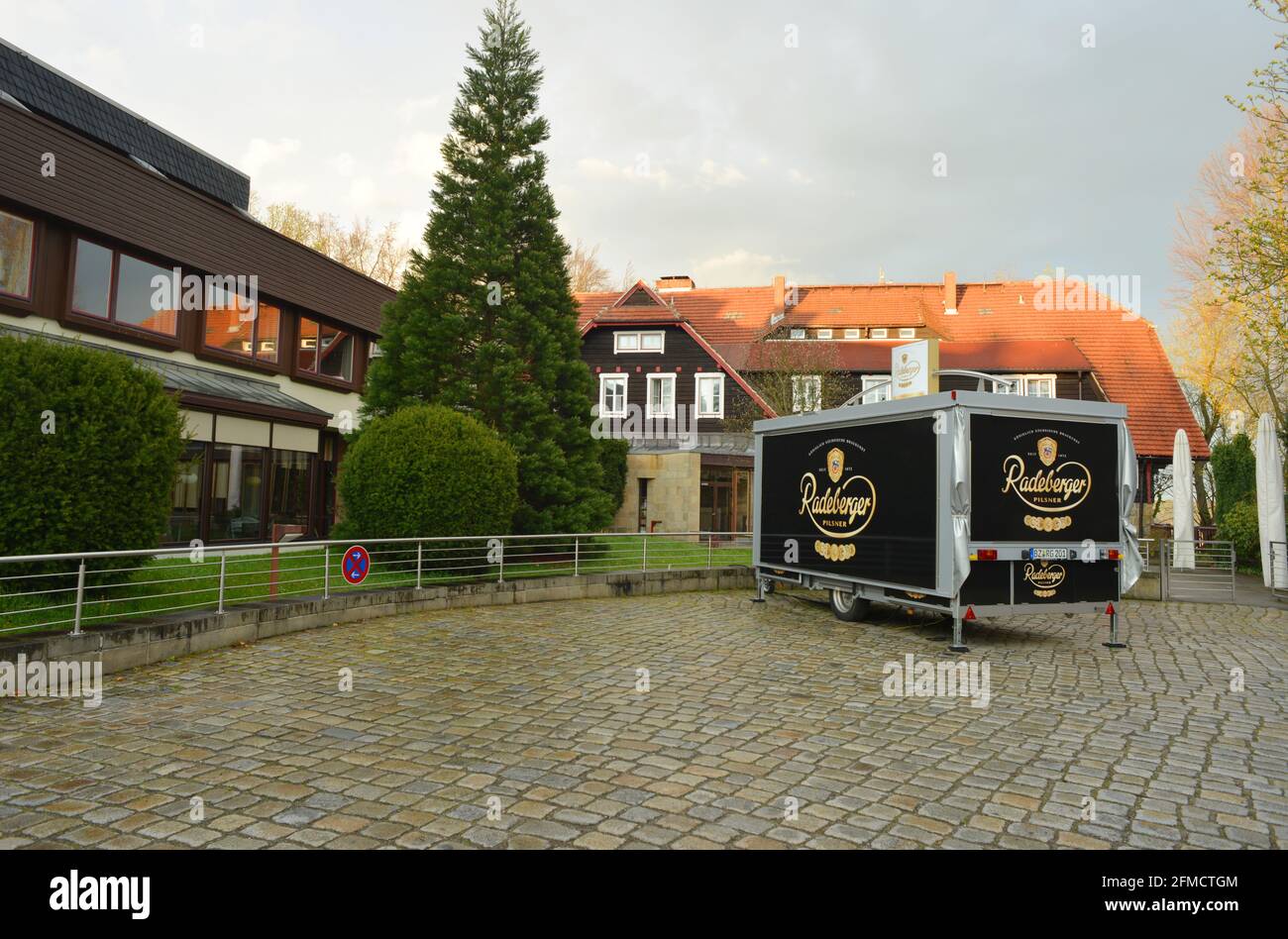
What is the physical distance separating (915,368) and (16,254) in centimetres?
1565

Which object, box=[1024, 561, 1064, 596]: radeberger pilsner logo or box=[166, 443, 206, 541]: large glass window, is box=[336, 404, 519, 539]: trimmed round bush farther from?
box=[1024, 561, 1064, 596]: radeberger pilsner logo

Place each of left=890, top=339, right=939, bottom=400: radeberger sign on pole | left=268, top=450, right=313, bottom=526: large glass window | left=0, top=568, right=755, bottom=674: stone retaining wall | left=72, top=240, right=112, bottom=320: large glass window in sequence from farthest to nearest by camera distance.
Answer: left=268, top=450, right=313, bottom=526: large glass window < left=72, top=240, right=112, bottom=320: large glass window < left=890, top=339, right=939, bottom=400: radeberger sign on pole < left=0, top=568, right=755, bottom=674: stone retaining wall

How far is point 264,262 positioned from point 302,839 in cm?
1885

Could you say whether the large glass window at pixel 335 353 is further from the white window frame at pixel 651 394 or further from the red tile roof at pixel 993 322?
the red tile roof at pixel 993 322

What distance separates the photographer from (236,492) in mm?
17922

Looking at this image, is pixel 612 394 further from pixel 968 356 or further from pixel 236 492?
pixel 236 492

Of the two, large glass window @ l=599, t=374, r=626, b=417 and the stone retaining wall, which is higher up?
large glass window @ l=599, t=374, r=626, b=417

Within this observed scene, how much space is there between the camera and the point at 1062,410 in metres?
9.98

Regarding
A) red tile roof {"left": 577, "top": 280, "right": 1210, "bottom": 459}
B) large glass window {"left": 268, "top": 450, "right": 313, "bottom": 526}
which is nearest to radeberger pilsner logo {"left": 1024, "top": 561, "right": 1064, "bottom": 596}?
large glass window {"left": 268, "top": 450, "right": 313, "bottom": 526}

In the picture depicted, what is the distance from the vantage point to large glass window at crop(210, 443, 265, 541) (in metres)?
17.2

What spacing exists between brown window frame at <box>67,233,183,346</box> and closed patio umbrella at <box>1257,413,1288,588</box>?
21689 mm

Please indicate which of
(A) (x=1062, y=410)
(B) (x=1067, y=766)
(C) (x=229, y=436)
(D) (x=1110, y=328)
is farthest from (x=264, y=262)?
(D) (x=1110, y=328)

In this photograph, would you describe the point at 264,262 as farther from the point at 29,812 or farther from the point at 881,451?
the point at 29,812
